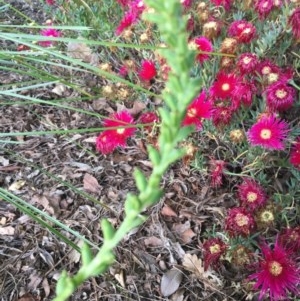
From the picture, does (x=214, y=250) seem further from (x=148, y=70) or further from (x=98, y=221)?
(x=148, y=70)

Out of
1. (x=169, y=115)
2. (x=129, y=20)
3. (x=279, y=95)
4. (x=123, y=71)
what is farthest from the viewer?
(x=123, y=71)

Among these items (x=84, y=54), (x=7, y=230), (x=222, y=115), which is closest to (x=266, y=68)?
(x=222, y=115)

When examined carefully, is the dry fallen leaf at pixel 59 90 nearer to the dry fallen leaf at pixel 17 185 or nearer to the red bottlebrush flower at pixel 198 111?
the dry fallen leaf at pixel 17 185

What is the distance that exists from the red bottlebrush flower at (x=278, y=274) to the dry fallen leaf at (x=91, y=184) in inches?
24.4

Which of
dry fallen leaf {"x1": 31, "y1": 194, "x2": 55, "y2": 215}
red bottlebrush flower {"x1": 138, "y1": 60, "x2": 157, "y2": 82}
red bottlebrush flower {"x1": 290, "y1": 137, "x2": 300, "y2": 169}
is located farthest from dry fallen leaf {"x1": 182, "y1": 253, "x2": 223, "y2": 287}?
red bottlebrush flower {"x1": 138, "y1": 60, "x2": 157, "y2": 82}

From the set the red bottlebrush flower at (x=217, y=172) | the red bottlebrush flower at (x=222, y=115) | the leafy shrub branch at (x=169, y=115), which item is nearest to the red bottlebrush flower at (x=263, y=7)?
the red bottlebrush flower at (x=222, y=115)

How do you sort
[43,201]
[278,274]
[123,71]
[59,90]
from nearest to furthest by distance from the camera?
[278,274] < [43,201] < [123,71] < [59,90]

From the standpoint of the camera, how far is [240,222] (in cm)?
113

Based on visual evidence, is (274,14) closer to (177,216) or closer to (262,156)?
(262,156)

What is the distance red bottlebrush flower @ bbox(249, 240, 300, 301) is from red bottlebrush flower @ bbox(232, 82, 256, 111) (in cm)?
39

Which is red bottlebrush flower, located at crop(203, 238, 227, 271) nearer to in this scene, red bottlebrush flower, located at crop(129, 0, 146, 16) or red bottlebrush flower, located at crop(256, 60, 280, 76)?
red bottlebrush flower, located at crop(256, 60, 280, 76)

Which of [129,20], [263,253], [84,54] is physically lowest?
[84,54]

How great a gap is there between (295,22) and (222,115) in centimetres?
34

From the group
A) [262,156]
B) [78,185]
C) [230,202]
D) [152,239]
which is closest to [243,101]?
[262,156]
